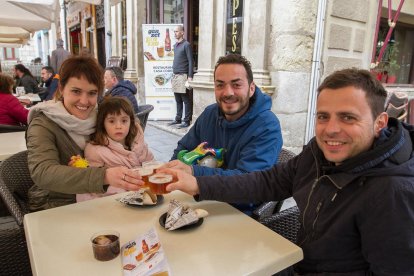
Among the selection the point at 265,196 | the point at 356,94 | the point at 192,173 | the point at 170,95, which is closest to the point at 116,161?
the point at 192,173

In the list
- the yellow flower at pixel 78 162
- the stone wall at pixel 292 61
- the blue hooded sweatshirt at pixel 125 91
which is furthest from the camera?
the stone wall at pixel 292 61

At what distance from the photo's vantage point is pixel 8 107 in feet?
11.0

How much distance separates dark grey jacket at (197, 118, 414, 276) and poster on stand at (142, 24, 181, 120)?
5.64 m

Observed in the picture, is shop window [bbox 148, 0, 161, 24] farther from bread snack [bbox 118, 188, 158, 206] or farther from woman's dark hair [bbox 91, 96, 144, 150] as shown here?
bread snack [bbox 118, 188, 158, 206]

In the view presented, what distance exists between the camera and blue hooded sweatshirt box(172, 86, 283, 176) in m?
1.68

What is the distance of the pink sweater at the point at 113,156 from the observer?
6.07ft

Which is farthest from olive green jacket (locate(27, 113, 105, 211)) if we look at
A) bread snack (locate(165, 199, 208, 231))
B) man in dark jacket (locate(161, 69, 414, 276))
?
man in dark jacket (locate(161, 69, 414, 276))

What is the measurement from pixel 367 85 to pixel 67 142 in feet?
4.79

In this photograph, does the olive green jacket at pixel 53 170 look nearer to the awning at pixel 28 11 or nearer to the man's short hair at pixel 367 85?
the man's short hair at pixel 367 85

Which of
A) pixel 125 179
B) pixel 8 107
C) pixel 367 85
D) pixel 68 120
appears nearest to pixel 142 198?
pixel 125 179

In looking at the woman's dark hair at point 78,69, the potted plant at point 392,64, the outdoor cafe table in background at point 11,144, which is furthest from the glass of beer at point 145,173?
the potted plant at point 392,64

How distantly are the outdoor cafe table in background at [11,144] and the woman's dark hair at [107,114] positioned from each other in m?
0.64

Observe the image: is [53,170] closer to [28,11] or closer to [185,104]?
[28,11]

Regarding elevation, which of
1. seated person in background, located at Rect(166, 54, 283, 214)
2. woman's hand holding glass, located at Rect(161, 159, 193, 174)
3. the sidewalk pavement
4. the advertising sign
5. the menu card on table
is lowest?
the sidewalk pavement
